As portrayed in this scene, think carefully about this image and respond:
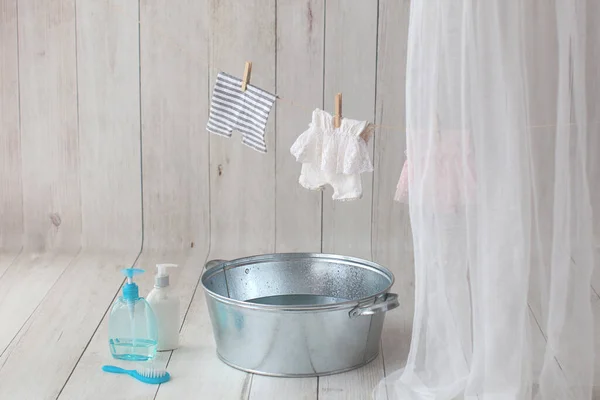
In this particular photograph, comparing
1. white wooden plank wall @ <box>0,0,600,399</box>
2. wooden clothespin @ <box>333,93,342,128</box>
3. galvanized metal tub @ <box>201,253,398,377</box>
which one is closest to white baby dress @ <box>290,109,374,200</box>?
wooden clothespin @ <box>333,93,342,128</box>

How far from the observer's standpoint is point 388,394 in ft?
6.04

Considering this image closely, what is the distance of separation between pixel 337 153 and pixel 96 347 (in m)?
0.70

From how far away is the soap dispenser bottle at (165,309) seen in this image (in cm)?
203

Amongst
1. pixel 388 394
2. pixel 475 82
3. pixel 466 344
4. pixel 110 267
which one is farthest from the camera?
pixel 110 267

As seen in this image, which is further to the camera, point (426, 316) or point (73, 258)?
point (73, 258)

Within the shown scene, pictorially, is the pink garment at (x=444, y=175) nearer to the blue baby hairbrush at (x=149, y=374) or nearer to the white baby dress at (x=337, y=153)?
the white baby dress at (x=337, y=153)

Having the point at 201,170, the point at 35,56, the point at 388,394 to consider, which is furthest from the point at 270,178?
the point at 388,394

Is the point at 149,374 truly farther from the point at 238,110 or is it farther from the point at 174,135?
the point at 174,135

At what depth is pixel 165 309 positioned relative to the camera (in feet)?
6.72

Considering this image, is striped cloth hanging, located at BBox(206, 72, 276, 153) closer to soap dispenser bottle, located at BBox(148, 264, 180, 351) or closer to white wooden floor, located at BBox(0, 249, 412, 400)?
soap dispenser bottle, located at BBox(148, 264, 180, 351)

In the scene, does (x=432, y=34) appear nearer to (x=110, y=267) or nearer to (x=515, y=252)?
(x=515, y=252)

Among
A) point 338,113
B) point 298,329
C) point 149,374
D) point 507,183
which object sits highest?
point 338,113

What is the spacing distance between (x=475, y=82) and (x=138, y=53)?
4.81 feet

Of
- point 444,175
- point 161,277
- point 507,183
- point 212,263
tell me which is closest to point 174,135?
point 212,263
